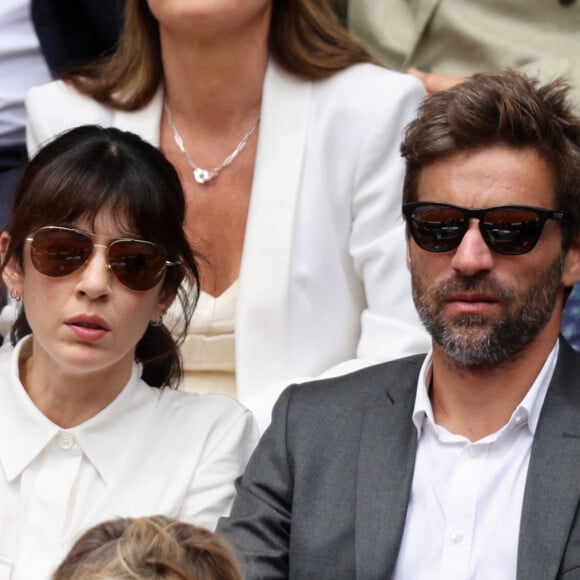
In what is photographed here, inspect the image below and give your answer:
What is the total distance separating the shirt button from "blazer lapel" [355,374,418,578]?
56 cm

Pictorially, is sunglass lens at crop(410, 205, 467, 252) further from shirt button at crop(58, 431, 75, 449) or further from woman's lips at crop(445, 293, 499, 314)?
shirt button at crop(58, 431, 75, 449)

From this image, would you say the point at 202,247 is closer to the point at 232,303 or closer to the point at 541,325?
the point at 232,303

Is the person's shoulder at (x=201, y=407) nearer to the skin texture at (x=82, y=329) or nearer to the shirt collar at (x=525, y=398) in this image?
the skin texture at (x=82, y=329)

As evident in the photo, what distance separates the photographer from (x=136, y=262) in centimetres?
311

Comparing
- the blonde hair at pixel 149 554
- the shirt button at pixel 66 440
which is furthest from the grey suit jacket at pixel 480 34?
the blonde hair at pixel 149 554

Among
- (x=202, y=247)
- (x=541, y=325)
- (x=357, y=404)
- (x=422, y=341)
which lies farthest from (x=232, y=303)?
(x=541, y=325)

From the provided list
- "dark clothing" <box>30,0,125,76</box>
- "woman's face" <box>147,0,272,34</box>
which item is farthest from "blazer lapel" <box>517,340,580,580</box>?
"dark clothing" <box>30,0,125,76</box>

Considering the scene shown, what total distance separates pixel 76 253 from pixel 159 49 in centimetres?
110

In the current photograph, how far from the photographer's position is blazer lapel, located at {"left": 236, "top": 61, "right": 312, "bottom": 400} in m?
3.76

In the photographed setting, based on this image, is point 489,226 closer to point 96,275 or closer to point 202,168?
point 96,275

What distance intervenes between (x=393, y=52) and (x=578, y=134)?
1160mm

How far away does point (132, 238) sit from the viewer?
3123mm

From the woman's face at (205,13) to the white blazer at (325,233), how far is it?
165 millimetres

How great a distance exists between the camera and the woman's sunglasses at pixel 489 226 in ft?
9.80
